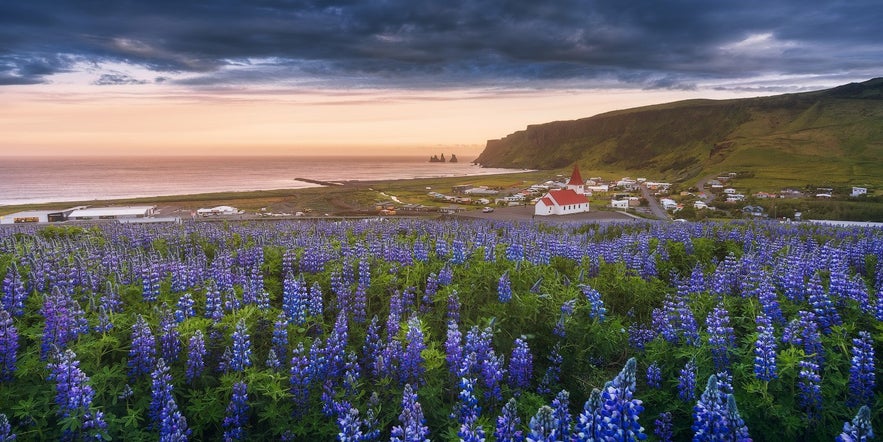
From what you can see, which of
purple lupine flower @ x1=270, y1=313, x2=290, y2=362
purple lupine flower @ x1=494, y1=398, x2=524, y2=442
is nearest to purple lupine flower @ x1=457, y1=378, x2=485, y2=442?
purple lupine flower @ x1=494, y1=398, x2=524, y2=442

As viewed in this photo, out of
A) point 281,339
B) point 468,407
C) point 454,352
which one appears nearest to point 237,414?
point 281,339

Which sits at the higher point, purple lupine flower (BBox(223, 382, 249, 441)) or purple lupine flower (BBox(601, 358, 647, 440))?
purple lupine flower (BBox(601, 358, 647, 440))

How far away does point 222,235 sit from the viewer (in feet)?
50.0

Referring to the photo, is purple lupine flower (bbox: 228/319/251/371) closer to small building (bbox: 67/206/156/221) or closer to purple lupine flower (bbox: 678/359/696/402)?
purple lupine flower (bbox: 678/359/696/402)

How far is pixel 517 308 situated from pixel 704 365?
9.56ft

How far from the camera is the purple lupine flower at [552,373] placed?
6383 mm

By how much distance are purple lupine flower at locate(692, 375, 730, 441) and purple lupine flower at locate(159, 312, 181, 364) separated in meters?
6.30

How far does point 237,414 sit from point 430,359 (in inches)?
95.3

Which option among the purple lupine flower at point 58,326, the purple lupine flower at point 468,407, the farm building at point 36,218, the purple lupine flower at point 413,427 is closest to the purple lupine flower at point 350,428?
the purple lupine flower at point 413,427

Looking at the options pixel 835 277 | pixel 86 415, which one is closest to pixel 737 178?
pixel 835 277

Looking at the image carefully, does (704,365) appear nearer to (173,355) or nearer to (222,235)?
(173,355)

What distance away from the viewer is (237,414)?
5.79 metres

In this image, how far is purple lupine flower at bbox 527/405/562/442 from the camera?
11.4 feet

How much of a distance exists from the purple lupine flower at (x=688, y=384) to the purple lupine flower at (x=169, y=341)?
660 centimetres
